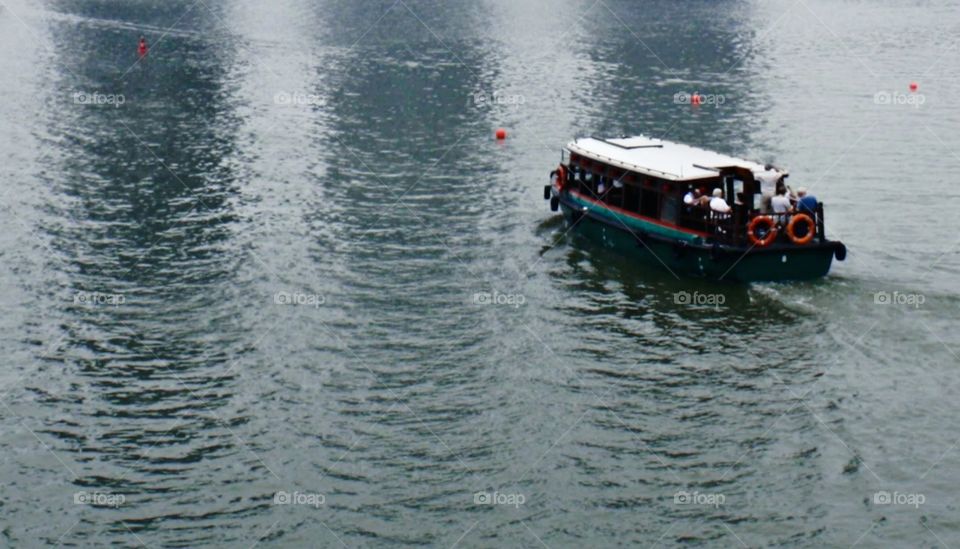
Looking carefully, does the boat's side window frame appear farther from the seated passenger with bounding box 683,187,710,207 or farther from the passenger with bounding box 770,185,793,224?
the passenger with bounding box 770,185,793,224

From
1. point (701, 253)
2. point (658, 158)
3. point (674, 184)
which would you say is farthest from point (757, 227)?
point (658, 158)

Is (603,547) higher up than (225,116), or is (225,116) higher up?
(225,116)

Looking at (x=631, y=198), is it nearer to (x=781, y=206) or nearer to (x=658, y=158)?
(x=658, y=158)

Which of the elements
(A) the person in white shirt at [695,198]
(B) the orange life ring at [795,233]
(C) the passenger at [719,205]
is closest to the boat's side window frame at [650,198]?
(A) the person in white shirt at [695,198]

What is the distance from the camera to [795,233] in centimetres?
4325

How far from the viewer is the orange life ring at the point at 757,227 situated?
4344 centimetres

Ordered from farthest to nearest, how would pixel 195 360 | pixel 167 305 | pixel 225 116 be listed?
pixel 225 116 → pixel 167 305 → pixel 195 360

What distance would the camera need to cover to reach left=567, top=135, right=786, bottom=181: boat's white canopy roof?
152ft

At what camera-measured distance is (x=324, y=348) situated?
39375mm

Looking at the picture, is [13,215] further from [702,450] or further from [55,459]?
[702,450]

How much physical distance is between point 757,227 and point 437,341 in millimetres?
12189

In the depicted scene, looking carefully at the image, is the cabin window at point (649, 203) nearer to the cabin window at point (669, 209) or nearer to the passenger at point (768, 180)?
the cabin window at point (669, 209)

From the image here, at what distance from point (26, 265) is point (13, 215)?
23.1 feet

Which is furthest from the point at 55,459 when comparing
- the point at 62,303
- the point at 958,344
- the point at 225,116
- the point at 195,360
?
the point at 225,116
